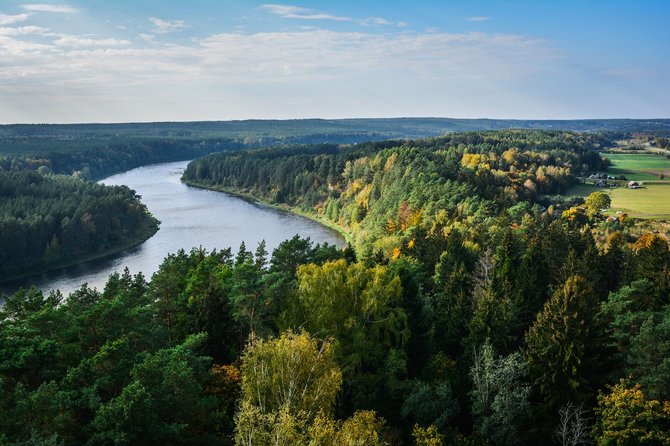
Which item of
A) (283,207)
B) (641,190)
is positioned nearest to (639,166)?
(641,190)

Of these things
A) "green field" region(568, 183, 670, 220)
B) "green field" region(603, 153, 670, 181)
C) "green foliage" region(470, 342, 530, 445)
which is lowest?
"green foliage" region(470, 342, 530, 445)

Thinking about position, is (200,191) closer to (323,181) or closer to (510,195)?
(323,181)

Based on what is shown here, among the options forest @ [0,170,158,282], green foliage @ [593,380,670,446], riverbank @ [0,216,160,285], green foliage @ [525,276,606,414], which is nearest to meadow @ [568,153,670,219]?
green foliage @ [525,276,606,414]

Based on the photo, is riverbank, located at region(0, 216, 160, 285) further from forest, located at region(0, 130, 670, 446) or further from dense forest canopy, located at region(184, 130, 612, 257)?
forest, located at region(0, 130, 670, 446)

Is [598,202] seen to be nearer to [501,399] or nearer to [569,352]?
[569,352]

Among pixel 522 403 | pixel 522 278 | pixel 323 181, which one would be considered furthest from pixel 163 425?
pixel 323 181

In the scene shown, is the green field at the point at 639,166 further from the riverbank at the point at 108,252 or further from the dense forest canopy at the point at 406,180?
the riverbank at the point at 108,252
